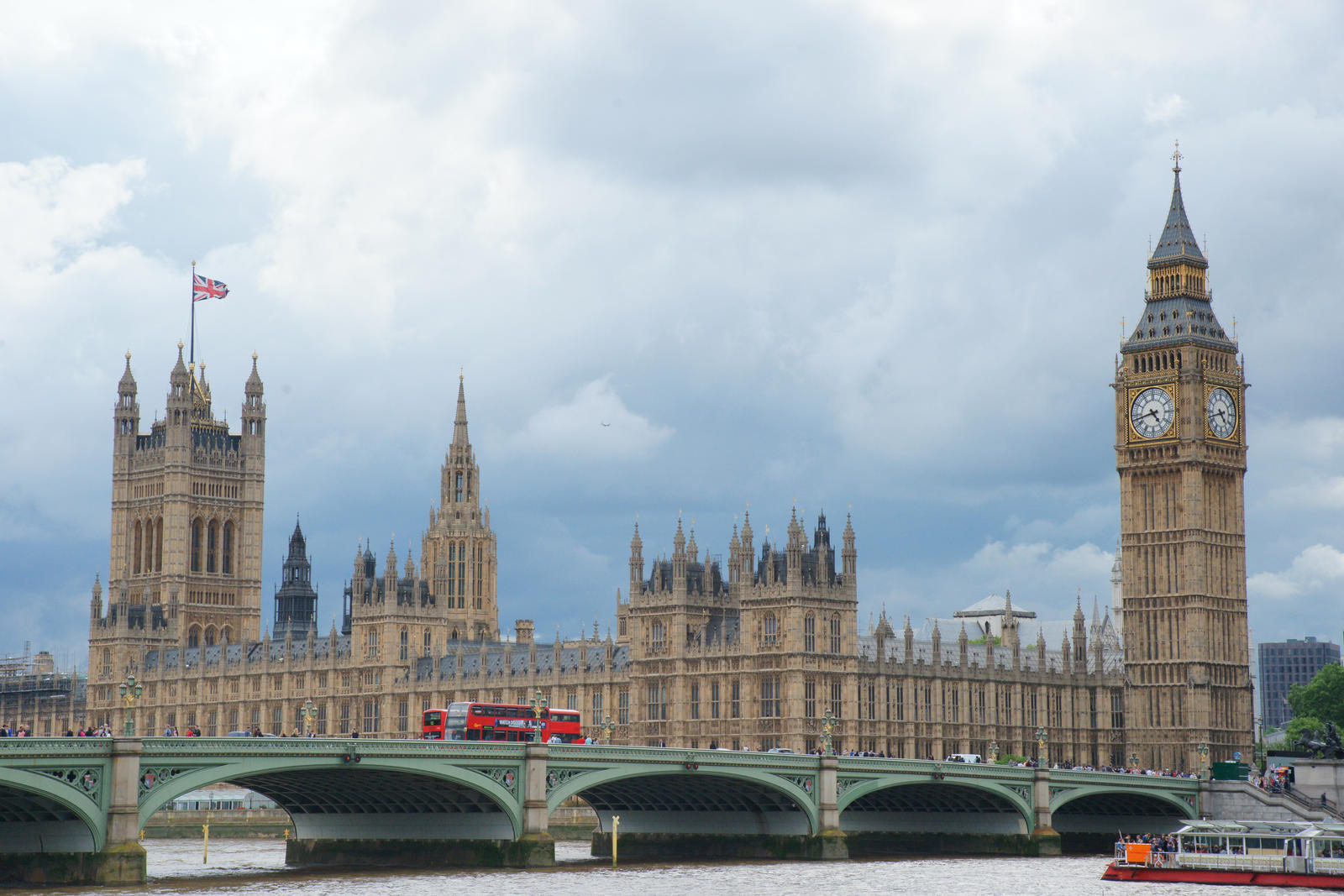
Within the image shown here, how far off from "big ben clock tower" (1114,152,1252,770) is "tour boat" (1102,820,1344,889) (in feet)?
165

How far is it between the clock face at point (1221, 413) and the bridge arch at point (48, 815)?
88190mm

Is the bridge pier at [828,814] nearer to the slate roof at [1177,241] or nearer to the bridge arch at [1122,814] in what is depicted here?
the bridge arch at [1122,814]

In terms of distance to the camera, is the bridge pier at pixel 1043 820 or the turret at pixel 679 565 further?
the turret at pixel 679 565

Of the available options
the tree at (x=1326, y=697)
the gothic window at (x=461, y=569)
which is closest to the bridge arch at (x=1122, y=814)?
the tree at (x=1326, y=697)

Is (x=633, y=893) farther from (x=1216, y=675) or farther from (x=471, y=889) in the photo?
(x=1216, y=675)

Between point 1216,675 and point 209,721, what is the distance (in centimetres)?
8598

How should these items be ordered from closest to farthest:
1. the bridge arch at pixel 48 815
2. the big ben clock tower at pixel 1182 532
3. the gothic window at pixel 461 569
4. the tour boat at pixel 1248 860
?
the bridge arch at pixel 48 815 → the tour boat at pixel 1248 860 → the big ben clock tower at pixel 1182 532 → the gothic window at pixel 461 569

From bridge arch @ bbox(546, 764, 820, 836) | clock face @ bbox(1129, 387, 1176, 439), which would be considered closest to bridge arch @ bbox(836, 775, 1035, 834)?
bridge arch @ bbox(546, 764, 820, 836)

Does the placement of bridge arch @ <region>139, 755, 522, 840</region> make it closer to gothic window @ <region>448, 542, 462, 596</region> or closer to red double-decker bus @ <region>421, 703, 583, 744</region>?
red double-decker bus @ <region>421, 703, 583, 744</region>

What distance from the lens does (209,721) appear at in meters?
184

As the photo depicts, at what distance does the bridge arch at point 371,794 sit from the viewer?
256 feet

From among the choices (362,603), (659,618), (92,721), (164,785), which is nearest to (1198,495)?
(659,618)

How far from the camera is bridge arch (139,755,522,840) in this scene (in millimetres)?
78000

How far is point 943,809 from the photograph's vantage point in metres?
109
